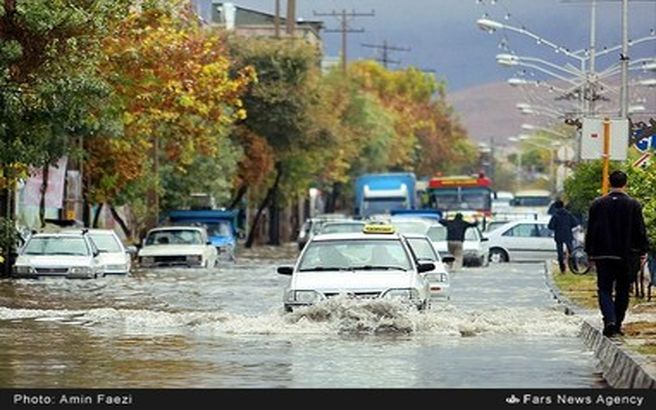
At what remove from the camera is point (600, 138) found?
33844 mm

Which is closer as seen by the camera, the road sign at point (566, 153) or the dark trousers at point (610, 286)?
the dark trousers at point (610, 286)

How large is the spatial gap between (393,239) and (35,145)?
12218mm

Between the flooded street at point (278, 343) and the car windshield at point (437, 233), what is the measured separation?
1816cm

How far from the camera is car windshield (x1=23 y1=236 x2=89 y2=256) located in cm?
4447

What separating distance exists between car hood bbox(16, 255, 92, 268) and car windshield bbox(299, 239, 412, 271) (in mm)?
16909

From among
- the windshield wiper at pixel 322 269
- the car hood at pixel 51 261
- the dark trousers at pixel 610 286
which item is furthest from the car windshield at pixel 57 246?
the dark trousers at pixel 610 286

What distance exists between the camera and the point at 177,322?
28.2 metres

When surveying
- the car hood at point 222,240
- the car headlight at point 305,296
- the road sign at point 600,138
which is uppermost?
the road sign at point 600,138

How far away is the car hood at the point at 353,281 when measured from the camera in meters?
25.8

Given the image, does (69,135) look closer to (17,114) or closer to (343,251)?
(17,114)

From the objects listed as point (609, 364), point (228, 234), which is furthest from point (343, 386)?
point (228, 234)

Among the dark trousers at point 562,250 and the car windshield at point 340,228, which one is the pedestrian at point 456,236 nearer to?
the car windshield at point 340,228

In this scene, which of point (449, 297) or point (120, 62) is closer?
point (449, 297)
